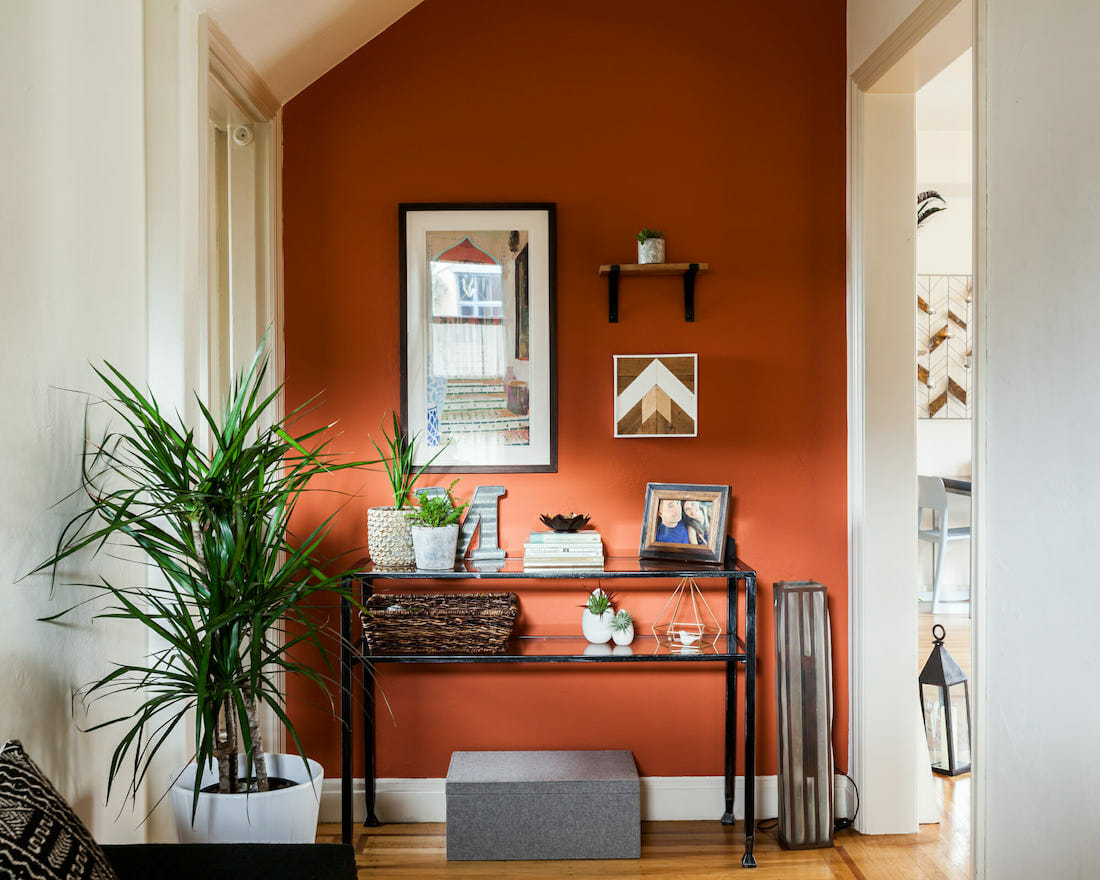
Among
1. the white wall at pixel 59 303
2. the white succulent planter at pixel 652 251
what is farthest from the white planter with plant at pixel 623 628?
the white wall at pixel 59 303

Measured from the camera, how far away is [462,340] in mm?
3025

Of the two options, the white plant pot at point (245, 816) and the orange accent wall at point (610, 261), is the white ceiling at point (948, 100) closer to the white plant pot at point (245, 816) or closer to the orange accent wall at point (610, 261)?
the orange accent wall at point (610, 261)

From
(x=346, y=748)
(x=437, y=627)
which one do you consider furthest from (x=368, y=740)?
(x=437, y=627)

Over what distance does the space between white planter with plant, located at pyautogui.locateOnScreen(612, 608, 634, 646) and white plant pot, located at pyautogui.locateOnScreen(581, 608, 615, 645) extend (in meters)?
0.02

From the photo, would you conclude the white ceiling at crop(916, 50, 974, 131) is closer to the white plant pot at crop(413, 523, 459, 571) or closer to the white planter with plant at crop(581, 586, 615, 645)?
the white planter with plant at crop(581, 586, 615, 645)

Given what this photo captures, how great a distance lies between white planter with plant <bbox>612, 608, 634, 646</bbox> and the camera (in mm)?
2885

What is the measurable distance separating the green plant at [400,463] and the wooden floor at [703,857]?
104 cm

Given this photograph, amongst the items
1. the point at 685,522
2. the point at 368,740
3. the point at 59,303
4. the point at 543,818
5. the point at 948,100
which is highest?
the point at 948,100

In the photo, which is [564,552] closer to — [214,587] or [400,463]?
[400,463]

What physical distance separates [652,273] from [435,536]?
3.62ft

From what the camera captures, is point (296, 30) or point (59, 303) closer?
point (59, 303)

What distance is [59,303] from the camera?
171cm

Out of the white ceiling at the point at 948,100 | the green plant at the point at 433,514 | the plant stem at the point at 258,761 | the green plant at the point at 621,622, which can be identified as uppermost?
the white ceiling at the point at 948,100

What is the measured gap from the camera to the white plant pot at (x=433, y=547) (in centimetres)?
274
